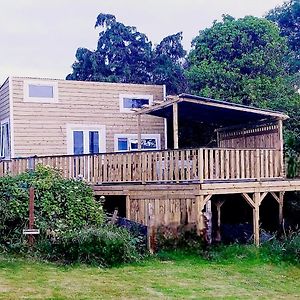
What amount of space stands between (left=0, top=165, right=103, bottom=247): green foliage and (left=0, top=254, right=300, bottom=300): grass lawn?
1.08 m

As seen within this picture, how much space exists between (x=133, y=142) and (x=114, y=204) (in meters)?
5.25

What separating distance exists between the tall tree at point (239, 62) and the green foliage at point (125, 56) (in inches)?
335

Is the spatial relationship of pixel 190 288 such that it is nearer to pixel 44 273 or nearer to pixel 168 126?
pixel 44 273

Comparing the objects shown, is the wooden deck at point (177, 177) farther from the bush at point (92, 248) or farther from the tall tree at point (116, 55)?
the tall tree at point (116, 55)

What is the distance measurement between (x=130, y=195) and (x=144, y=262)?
278cm

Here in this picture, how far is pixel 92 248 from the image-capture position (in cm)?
1170

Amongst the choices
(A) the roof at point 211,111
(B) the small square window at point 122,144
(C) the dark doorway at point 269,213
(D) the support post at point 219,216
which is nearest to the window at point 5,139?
(B) the small square window at point 122,144

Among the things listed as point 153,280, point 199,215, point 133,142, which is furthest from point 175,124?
point 133,142

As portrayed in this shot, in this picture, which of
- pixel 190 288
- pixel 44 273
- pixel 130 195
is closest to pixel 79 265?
pixel 44 273

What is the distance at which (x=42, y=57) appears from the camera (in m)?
39.3

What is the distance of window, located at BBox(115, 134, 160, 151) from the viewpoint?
20797mm

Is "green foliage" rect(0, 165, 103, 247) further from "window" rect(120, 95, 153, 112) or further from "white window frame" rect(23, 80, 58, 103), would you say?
"window" rect(120, 95, 153, 112)

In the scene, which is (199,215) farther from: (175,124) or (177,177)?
(175,124)

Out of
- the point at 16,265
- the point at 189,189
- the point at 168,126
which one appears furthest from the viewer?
the point at 168,126
